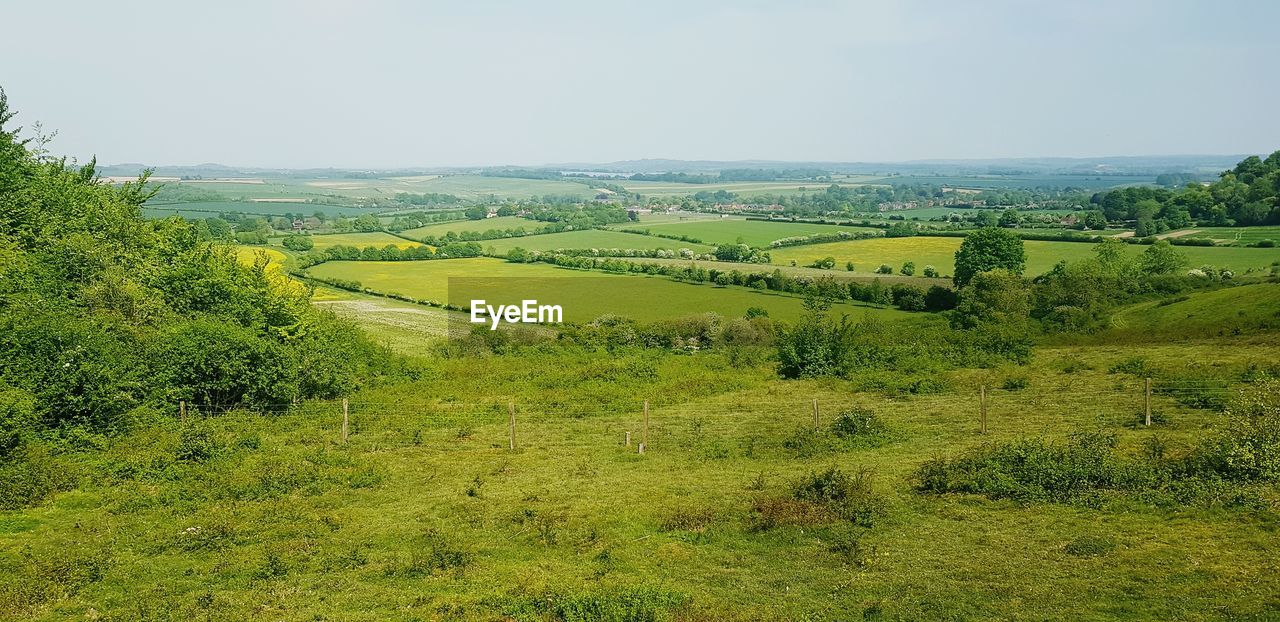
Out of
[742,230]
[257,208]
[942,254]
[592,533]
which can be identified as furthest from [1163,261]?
[257,208]

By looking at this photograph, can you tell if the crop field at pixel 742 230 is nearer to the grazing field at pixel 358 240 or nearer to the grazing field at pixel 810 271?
the grazing field at pixel 810 271

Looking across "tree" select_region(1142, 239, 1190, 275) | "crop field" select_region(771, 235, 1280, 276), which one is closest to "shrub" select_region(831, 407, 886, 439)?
"tree" select_region(1142, 239, 1190, 275)

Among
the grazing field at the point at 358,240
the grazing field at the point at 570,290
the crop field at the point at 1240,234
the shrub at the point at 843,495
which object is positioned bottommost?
the grazing field at the point at 570,290

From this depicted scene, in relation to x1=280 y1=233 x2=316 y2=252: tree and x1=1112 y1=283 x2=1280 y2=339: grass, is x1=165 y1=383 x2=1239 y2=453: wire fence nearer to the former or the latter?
x1=1112 y1=283 x2=1280 y2=339: grass

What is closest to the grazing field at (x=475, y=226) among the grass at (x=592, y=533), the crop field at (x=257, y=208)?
the crop field at (x=257, y=208)

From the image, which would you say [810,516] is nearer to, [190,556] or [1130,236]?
[190,556]

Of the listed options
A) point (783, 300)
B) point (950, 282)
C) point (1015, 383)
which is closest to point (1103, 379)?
point (1015, 383)

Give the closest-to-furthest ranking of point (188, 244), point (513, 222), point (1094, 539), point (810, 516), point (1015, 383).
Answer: point (1094, 539) → point (810, 516) → point (1015, 383) → point (188, 244) → point (513, 222)
